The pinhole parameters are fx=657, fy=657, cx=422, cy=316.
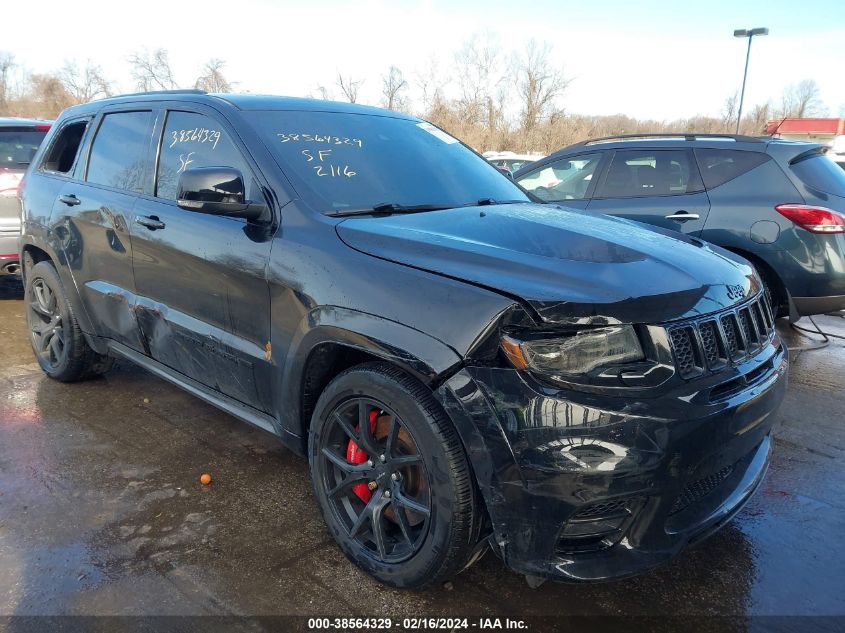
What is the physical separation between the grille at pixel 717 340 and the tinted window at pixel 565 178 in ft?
13.0

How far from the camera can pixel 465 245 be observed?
93.0 inches

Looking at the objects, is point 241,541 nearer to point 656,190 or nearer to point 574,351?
point 574,351

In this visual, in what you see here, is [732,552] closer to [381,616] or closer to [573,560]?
[573,560]

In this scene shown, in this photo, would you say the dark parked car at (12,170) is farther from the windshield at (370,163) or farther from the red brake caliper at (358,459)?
the red brake caliper at (358,459)

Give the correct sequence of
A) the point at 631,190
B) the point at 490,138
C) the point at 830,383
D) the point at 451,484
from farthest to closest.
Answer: the point at 490,138 < the point at 631,190 < the point at 830,383 < the point at 451,484

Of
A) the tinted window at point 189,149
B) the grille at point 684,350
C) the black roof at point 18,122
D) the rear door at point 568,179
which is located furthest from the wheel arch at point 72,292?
the rear door at point 568,179

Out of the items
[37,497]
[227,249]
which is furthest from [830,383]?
[37,497]

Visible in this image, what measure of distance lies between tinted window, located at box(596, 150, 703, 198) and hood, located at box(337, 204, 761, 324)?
10.3ft

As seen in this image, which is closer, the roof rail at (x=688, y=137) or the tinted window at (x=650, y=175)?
the roof rail at (x=688, y=137)

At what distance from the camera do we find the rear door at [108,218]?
3.63 metres

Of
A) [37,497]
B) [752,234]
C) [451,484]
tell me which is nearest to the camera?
[451,484]

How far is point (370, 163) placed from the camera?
3.17 m

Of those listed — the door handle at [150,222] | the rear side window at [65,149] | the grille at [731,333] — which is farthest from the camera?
the rear side window at [65,149]

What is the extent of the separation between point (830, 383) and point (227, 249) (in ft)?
14.3
